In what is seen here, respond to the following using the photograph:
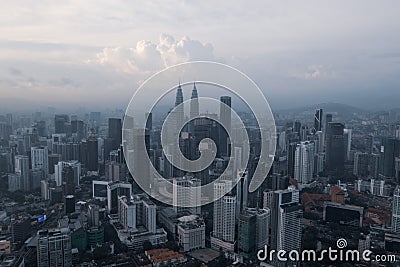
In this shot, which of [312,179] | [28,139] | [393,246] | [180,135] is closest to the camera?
[180,135]

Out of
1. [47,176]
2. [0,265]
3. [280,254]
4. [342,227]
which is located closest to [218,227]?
[280,254]

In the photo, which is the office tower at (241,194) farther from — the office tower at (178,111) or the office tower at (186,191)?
the office tower at (178,111)

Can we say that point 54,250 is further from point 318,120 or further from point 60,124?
point 318,120

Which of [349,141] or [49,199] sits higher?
[349,141]

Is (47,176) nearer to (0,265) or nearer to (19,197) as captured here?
(19,197)

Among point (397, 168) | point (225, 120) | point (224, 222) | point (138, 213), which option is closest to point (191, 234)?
point (224, 222)

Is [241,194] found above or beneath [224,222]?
above

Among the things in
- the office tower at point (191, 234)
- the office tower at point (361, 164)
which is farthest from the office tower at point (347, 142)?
the office tower at point (191, 234)
